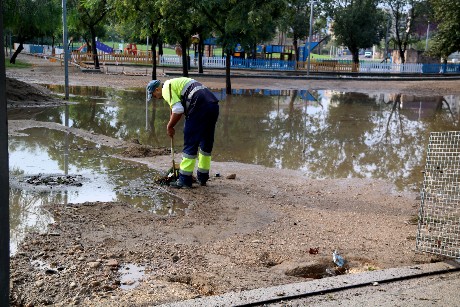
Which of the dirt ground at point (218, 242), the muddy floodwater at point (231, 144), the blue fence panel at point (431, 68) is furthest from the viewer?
the blue fence panel at point (431, 68)

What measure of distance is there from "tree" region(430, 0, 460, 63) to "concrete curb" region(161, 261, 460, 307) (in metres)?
28.8

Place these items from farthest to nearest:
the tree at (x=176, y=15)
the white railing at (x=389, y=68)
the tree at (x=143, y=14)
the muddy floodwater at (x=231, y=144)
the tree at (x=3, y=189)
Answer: the white railing at (x=389, y=68) < the tree at (x=143, y=14) < the tree at (x=176, y=15) < the muddy floodwater at (x=231, y=144) < the tree at (x=3, y=189)

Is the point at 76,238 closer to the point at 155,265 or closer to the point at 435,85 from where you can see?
the point at 155,265

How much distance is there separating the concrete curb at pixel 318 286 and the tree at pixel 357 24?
139 feet

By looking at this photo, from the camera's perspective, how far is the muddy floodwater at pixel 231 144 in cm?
788

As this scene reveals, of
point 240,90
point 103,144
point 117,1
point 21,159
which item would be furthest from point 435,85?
point 21,159

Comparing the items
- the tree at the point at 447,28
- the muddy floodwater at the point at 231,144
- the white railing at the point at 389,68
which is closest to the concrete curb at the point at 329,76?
the white railing at the point at 389,68

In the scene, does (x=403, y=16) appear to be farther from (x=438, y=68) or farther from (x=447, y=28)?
(x=447, y=28)

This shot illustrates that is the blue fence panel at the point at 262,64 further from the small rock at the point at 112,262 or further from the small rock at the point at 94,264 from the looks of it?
the small rock at the point at 94,264

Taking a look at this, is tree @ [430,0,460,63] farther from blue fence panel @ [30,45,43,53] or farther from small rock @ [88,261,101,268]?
blue fence panel @ [30,45,43,53]

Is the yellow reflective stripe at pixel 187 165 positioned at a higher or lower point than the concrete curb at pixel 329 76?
lower

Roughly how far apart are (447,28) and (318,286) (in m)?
31.1

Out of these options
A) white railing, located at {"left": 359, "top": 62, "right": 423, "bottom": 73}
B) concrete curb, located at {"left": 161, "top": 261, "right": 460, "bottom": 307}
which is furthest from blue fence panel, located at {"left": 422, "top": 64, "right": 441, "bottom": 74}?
concrete curb, located at {"left": 161, "top": 261, "right": 460, "bottom": 307}

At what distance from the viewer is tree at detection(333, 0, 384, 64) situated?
4556cm
